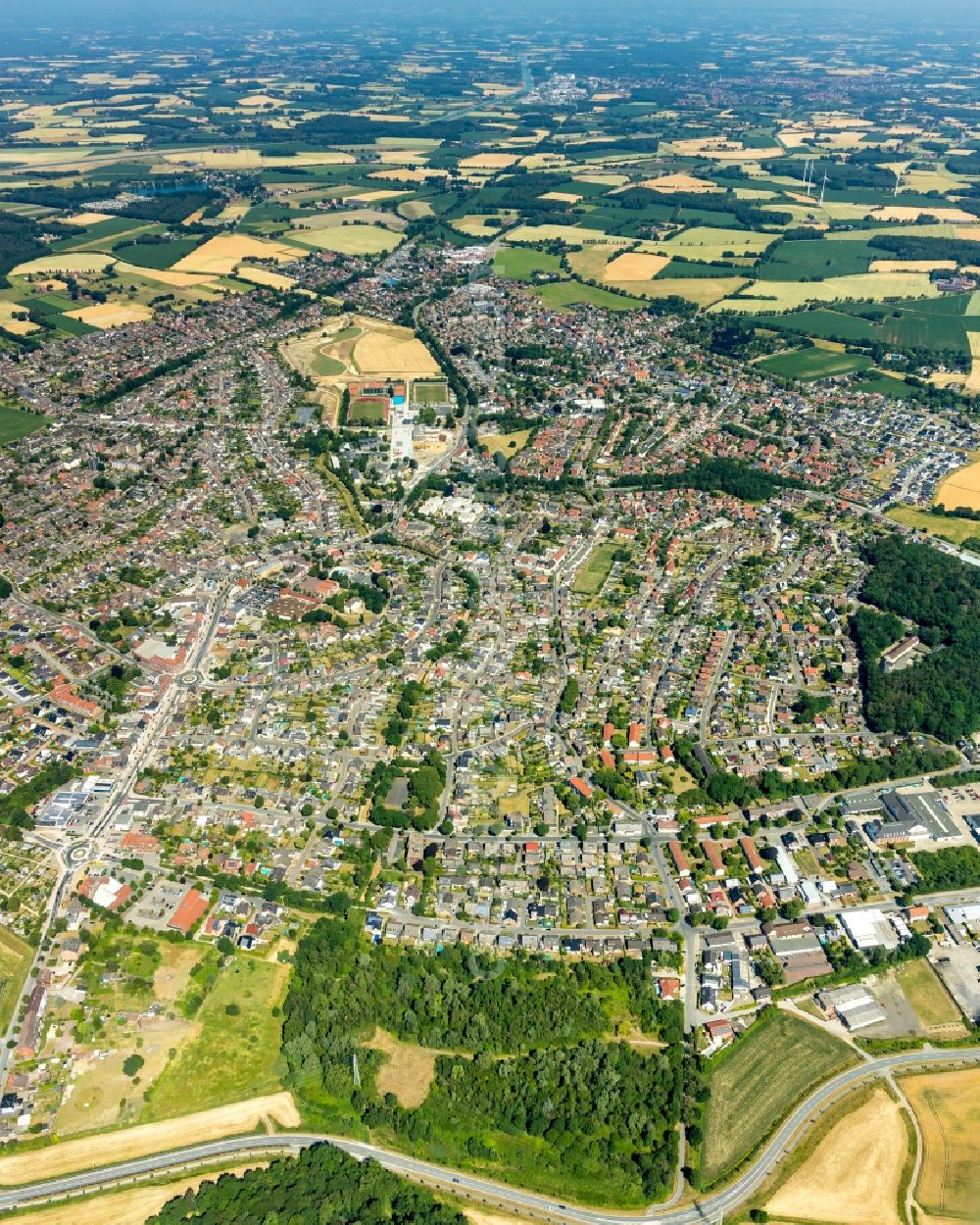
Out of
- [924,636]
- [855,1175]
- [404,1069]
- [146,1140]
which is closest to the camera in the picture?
[855,1175]

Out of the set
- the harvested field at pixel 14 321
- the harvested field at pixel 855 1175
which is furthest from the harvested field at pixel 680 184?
the harvested field at pixel 855 1175

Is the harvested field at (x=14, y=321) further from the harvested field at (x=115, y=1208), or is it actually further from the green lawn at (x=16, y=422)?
the harvested field at (x=115, y=1208)

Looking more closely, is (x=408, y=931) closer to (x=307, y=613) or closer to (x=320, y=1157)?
(x=320, y=1157)

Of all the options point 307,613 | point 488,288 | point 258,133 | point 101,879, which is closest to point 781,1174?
point 101,879

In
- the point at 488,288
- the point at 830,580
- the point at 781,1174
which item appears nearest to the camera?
the point at 781,1174

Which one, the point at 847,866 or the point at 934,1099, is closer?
the point at 934,1099

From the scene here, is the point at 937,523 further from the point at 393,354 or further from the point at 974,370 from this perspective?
the point at 393,354

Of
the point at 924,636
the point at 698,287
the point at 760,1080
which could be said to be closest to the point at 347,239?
the point at 698,287
